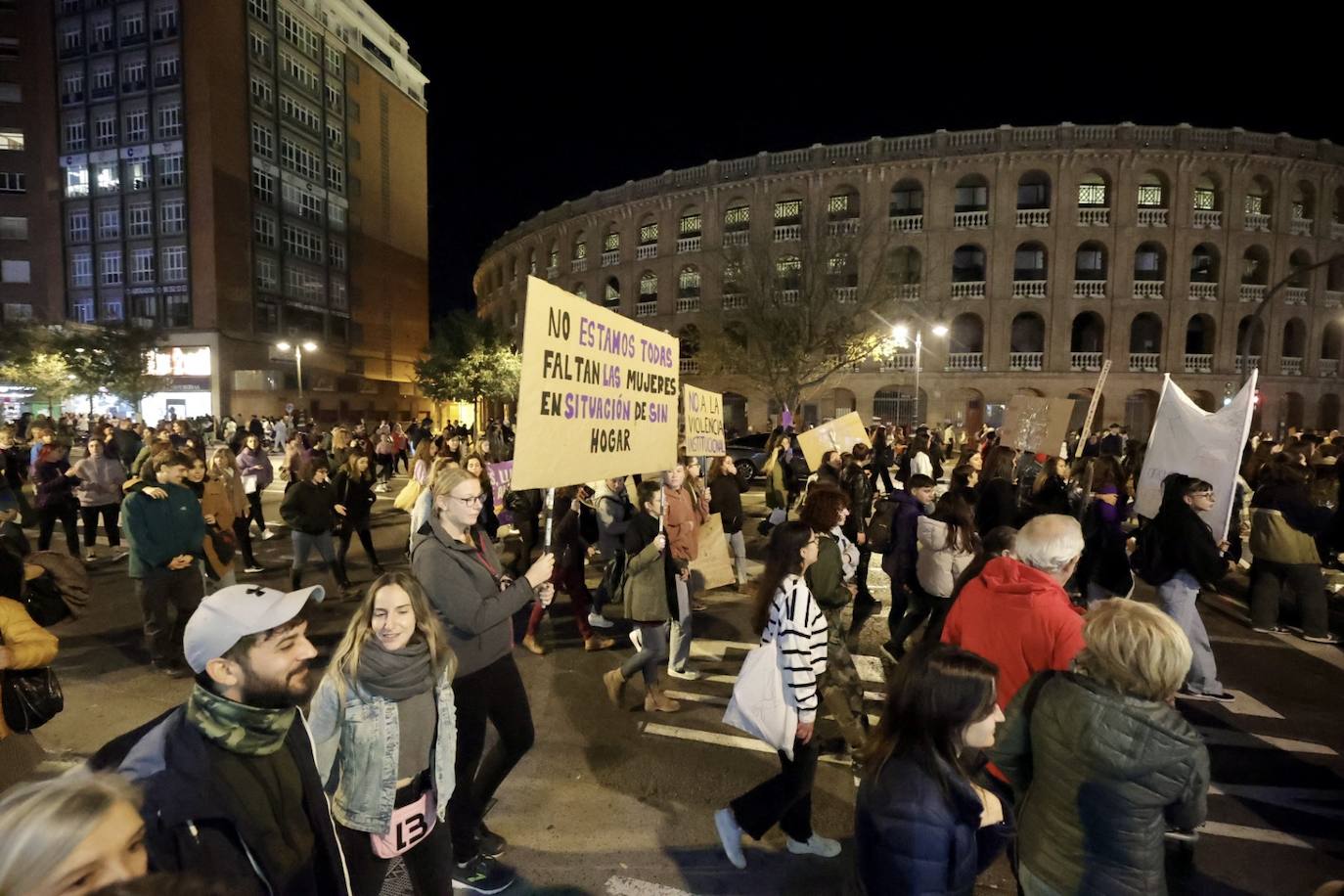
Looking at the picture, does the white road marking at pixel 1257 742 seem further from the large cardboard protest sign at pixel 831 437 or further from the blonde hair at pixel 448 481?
the large cardboard protest sign at pixel 831 437

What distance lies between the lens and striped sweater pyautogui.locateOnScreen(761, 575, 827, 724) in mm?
3199

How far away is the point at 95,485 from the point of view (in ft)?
30.2

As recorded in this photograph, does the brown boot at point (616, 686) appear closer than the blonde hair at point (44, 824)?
No

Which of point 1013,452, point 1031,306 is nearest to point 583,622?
point 1013,452

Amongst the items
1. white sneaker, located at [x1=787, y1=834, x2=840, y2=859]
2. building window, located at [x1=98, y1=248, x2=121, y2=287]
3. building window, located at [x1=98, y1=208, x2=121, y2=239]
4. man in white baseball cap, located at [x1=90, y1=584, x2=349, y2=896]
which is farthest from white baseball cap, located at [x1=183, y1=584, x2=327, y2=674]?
building window, located at [x1=98, y1=208, x2=121, y2=239]

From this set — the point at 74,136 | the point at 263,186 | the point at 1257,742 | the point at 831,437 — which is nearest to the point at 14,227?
the point at 74,136

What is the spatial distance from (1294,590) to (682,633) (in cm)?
659

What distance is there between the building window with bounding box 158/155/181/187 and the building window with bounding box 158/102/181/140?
1.20 m

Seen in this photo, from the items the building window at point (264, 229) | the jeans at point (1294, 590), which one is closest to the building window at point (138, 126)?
the building window at point (264, 229)

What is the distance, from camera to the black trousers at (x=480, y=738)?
3195 mm

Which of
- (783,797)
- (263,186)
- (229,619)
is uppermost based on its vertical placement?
(263,186)

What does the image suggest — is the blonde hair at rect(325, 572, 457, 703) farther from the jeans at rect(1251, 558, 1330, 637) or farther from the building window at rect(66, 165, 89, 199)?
the building window at rect(66, 165, 89, 199)

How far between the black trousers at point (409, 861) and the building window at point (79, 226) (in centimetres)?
5197

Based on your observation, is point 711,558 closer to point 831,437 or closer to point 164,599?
point 164,599
